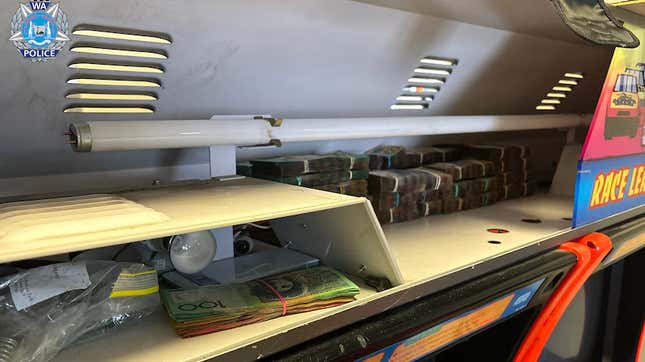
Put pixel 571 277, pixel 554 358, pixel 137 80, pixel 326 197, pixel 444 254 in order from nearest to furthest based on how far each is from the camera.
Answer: pixel 326 197
pixel 137 80
pixel 444 254
pixel 571 277
pixel 554 358

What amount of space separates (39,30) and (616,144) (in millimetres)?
1475

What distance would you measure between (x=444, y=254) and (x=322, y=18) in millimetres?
608

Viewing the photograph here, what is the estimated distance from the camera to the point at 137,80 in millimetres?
1051

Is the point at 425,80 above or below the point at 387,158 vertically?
above

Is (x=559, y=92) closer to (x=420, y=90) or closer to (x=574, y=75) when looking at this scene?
(x=574, y=75)

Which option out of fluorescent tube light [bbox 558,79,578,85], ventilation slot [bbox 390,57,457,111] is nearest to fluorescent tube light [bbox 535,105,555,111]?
fluorescent tube light [bbox 558,79,578,85]

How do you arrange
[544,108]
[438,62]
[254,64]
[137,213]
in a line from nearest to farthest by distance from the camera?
1. [137,213]
2. [254,64]
3. [438,62]
4. [544,108]

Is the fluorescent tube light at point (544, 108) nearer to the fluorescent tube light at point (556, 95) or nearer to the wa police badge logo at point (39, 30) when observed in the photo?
the fluorescent tube light at point (556, 95)

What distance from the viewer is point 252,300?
35.7 inches

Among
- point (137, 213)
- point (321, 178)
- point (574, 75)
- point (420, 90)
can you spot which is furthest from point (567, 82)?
point (137, 213)

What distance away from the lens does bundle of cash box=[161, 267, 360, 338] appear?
0.84 metres

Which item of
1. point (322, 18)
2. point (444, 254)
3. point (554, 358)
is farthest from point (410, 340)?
point (554, 358)

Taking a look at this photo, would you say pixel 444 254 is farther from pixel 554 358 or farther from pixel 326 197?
pixel 554 358

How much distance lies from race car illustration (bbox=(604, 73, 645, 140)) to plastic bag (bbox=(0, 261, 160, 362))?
1290 mm
